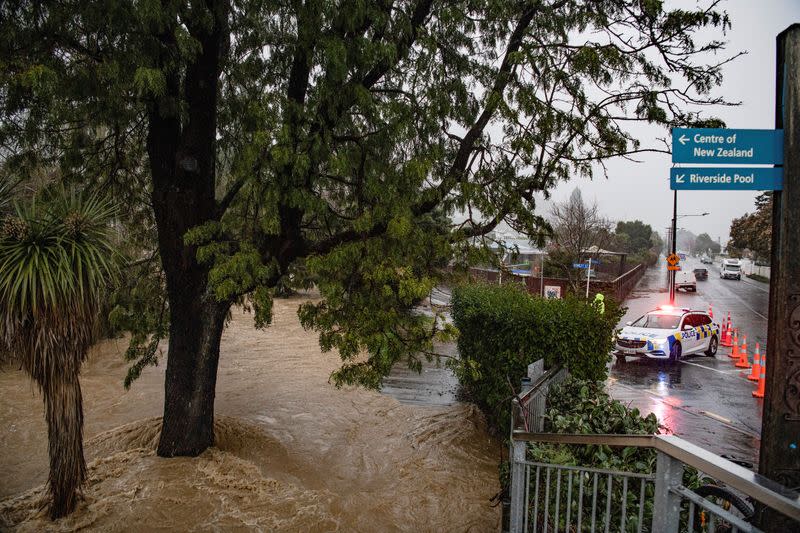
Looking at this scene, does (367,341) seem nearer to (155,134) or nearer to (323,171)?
(323,171)

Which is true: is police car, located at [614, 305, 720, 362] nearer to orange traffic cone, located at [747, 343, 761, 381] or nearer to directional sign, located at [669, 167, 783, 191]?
orange traffic cone, located at [747, 343, 761, 381]

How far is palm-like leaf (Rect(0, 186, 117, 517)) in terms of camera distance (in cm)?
504

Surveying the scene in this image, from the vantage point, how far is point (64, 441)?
231 inches

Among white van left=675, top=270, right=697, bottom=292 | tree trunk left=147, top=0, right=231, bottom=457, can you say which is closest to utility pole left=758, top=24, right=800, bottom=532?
tree trunk left=147, top=0, right=231, bottom=457

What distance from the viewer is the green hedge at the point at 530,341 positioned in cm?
777

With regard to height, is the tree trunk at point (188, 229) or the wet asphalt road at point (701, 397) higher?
the tree trunk at point (188, 229)

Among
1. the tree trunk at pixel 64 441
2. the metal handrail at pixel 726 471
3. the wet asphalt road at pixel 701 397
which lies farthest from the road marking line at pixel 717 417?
the tree trunk at pixel 64 441

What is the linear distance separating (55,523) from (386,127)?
615 centimetres

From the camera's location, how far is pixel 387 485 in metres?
8.00

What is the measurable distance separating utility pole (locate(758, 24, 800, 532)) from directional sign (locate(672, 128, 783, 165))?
163 mm

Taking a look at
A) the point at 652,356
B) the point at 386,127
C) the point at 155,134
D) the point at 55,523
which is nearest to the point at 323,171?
the point at 386,127

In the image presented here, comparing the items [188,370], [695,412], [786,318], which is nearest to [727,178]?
[786,318]

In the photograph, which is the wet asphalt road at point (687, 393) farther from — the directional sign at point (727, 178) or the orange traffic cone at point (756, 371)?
the directional sign at point (727, 178)

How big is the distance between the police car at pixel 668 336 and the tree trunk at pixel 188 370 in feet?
40.3
